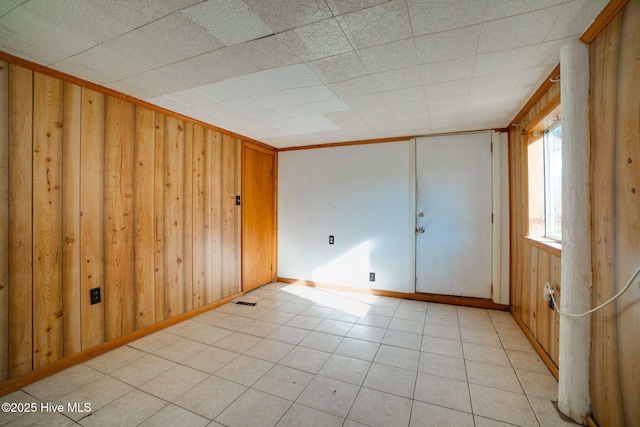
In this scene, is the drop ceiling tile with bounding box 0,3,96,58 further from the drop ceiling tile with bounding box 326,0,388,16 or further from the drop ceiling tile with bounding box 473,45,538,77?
the drop ceiling tile with bounding box 473,45,538,77

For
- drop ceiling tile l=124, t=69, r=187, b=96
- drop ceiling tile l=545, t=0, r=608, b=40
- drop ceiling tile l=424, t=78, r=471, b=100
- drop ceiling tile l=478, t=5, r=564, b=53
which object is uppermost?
drop ceiling tile l=124, t=69, r=187, b=96

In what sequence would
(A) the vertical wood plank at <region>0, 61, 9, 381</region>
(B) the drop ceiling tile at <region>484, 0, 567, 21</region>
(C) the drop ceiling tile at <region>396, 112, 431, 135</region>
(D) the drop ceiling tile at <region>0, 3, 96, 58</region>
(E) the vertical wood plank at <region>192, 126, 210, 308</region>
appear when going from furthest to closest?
(E) the vertical wood plank at <region>192, 126, 210, 308</region>, (C) the drop ceiling tile at <region>396, 112, 431, 135</region>, (A) the vertical wood plank at <region>0, 61, 9, 381</region>, (D) the drop ceiling tile at <region>0, 3, 96, 58</region>, (B) the drop ceiling tile at <region>484, 0, 567, 21</region>

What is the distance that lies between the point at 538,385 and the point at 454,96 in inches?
98.0

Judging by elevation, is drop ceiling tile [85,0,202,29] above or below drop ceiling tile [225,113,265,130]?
below

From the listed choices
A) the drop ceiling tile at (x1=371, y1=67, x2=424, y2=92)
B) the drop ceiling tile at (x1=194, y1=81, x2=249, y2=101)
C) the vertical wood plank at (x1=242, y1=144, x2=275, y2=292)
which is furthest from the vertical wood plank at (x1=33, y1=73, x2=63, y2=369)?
the drop ceiling tile at (x1=371, y1=67, x2=424, y2=92)

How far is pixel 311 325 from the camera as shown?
3.09 metres

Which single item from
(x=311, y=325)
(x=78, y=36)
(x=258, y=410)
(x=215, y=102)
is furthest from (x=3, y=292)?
(x=311, y=325)

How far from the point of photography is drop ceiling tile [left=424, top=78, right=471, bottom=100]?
7.57 ft

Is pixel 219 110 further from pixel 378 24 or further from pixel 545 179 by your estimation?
pixel 545 179

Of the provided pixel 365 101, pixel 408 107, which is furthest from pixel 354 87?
pixel 408 107

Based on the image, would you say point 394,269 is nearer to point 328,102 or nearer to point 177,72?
point 328,102

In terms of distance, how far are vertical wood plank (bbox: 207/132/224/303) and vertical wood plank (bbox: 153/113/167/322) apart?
0.67m

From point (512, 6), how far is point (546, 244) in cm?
184

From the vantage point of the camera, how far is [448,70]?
209cm
